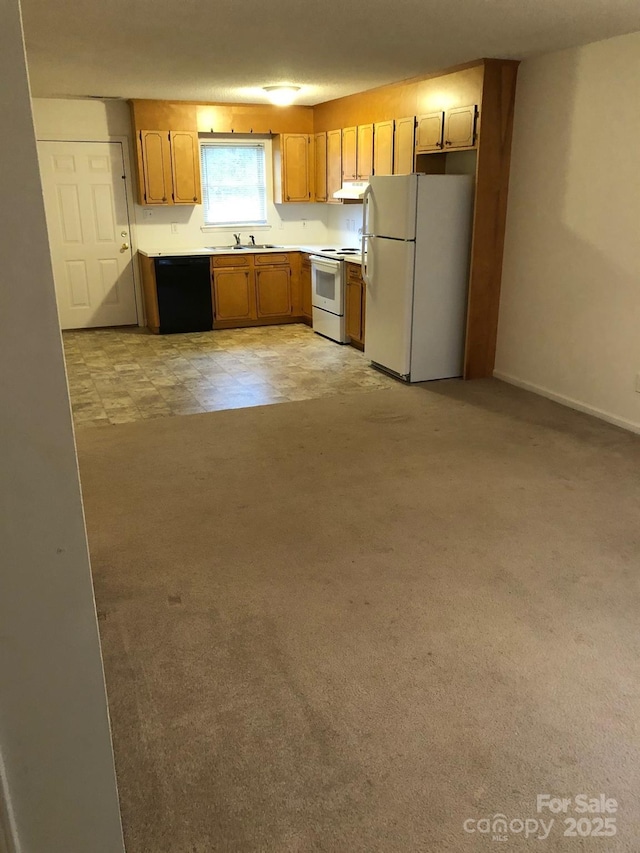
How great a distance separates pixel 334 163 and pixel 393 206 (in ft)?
7.84

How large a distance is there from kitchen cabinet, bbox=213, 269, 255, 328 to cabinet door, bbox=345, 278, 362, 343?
1.51 metres

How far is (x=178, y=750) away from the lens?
6.29 ft

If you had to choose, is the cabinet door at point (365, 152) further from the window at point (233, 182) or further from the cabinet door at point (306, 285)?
the window at point (233, 182)

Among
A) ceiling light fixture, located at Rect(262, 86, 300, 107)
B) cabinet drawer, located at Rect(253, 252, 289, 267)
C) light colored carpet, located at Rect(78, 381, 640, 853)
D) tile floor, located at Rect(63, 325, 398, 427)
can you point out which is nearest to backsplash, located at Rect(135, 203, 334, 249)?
cabinet drawer, located at Rect(253, 252, 289, 267)

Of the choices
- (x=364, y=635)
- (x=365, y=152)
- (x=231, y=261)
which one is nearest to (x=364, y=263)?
(x=365, y=152)

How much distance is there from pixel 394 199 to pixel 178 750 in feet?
14.5

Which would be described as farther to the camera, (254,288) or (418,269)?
(254,288)

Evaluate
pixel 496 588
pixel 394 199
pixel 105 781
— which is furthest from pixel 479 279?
pixel 105 781

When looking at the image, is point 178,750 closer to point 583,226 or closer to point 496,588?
point 496,588

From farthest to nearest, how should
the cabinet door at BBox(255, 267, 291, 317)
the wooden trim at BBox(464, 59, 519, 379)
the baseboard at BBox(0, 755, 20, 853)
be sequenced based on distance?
the cabinet door at BBox(255, 267, 291, 317) < the wooden trim at BBox(464, 59, 519, 379) < the baseboard at BBox(0, 755, 20, 853)

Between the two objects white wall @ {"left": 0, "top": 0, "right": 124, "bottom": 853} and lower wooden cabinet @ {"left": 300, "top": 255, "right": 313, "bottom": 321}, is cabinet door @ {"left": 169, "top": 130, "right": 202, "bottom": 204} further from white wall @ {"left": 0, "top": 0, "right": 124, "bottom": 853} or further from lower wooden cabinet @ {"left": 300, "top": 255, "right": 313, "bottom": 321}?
white wall @ {"left": 0, "top": 0, "right": 124, "bottom": 853}

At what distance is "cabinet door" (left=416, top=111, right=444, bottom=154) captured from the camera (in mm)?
5418

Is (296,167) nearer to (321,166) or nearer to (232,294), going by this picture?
(321,166)

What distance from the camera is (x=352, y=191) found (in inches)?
272
